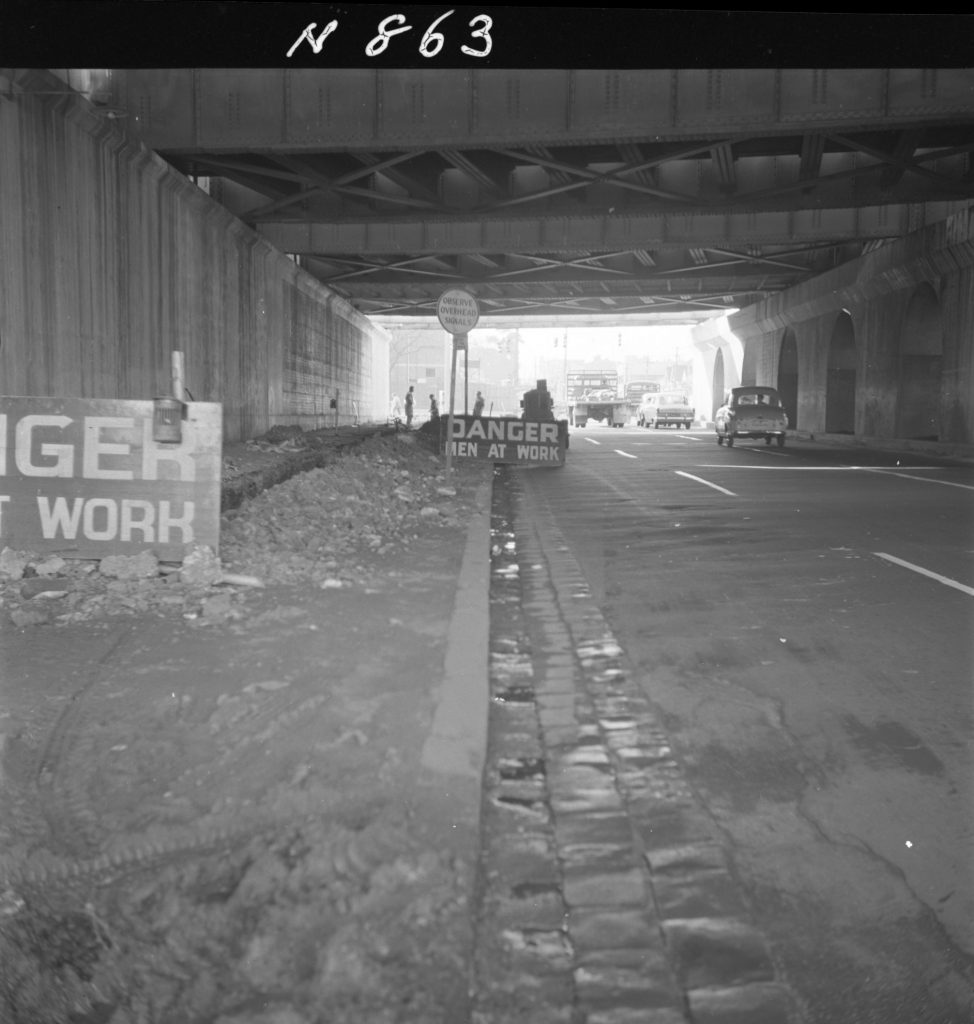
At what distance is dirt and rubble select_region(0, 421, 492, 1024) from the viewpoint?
2.72 meters

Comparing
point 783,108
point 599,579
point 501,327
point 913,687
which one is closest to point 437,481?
point 599,579

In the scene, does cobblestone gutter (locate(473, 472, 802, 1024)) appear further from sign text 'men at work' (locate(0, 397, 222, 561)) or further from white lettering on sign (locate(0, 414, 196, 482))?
white lettering on sign (locate(0, 414, 196, 482))

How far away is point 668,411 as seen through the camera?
56.2 m

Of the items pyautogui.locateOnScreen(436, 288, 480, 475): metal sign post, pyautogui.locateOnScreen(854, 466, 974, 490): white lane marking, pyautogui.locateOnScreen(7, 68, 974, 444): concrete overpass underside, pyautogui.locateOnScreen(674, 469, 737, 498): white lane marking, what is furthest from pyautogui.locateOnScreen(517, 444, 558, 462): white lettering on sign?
pyautogui.locateOnScreen(854, 466, 974, 490): white lane marking

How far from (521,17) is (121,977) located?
11.4 feet

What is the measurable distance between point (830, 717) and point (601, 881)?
207cm

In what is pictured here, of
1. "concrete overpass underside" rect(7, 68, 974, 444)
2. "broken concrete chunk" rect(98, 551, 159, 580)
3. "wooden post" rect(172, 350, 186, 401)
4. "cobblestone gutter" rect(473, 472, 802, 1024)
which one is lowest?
"cobblestone gutter" rect(473, 472, 802, 1024)

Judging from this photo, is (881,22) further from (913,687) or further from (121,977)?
(121,977)

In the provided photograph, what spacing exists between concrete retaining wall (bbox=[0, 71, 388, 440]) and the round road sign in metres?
4.75

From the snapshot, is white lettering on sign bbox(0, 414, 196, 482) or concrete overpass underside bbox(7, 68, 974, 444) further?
concrete overpass underside bbox(7, 68, 974, 444)

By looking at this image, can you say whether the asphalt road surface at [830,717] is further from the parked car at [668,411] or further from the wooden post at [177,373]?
the parked car at [668,411]

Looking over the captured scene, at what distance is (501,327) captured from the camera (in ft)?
188

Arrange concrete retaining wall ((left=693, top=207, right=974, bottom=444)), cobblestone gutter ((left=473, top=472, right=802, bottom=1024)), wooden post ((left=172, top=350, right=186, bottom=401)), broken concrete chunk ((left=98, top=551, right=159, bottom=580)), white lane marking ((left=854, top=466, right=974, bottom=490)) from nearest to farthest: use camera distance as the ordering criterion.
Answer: cobblestone gutter ((left=473, top=472, right=802, bottom=1024)), wooden post ((left=172, top=350, right=186, bottom=401)), broken concrete chunk ((left=98, top=551, right=159, bottom=580)), white lane marking ((left=854, top=466, right=974, bottom=490)), concrete retaining wall ((left=693, top=207, right=974, bottom=444))

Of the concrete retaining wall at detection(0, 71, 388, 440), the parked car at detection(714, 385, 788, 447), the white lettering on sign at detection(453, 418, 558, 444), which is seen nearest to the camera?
the concrete retaining wall at detection(0, 71, 388, 440)
